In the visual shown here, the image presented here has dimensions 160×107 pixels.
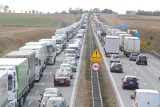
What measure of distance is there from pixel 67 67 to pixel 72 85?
529 cm

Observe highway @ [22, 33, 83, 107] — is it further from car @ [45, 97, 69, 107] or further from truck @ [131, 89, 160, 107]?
truck @ [131, 89, 160, 107]

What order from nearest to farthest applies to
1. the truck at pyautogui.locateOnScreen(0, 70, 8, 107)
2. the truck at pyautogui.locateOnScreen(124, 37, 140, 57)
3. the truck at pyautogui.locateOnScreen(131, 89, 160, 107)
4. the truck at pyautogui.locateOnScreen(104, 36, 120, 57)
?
the truck at pyautogui.locateOnScreen(0, 70, 8, 107) → the truck at pyautogui.locateOnScreen(131, 89, 160, 107) → the truck at pyautogui.locateOnScreen(104, 36, 120, 57) → the truck at pyautogui.locateOnScreen(124, 37, 140, 57)

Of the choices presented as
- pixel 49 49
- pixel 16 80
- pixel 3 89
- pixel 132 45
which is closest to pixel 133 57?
pixel 132 45

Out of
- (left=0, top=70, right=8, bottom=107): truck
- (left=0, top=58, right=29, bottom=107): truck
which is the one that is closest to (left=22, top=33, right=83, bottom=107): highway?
(left=0, top=58, right=29, bottom=107): truck

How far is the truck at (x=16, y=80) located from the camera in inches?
960

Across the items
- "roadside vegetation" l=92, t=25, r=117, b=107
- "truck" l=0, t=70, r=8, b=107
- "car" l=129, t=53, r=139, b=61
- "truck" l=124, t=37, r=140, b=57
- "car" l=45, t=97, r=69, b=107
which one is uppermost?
"truck" l=0, t=70, r=8, b=107

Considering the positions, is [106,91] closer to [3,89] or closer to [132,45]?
[3,89]

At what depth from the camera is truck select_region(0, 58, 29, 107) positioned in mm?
24375

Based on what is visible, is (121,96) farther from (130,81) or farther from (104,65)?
(104,65)

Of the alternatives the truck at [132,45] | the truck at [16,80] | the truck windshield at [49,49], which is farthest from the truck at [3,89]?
the truck at [132,45]

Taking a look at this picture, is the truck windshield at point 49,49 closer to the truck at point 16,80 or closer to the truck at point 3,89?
the truck at point 16,80

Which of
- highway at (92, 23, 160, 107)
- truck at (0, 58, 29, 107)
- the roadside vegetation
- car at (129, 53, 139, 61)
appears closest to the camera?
truck at (0, 58, 29, 107)

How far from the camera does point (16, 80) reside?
25391 mm

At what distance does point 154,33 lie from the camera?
317ft
